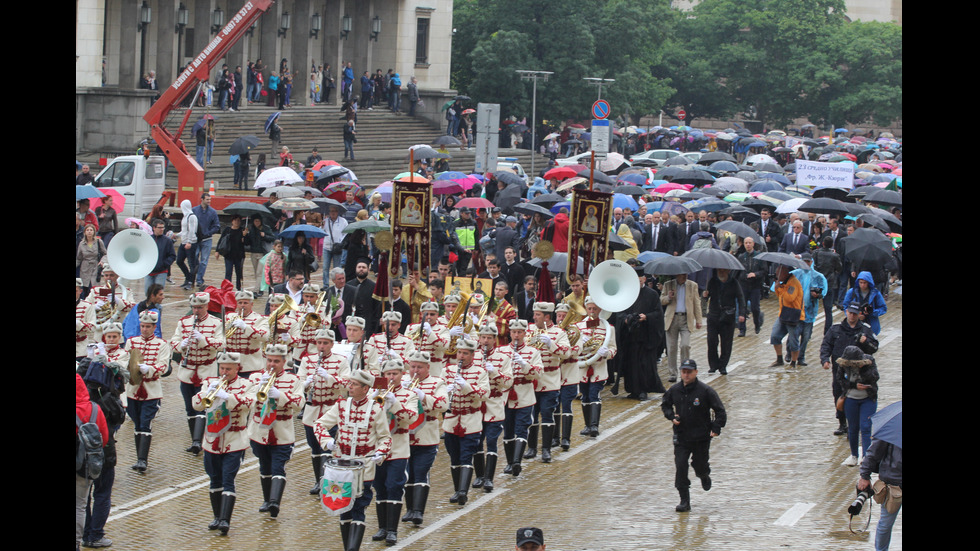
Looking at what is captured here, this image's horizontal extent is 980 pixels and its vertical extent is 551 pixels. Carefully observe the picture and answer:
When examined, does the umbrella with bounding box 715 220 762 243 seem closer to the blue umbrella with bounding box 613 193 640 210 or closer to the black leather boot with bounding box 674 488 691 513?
the blue umbrella with bounding box 613 193 640 210

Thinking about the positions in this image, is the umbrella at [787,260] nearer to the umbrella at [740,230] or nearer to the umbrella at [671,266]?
the umbrella at [671,266]

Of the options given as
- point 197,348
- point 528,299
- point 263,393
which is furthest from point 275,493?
point 528,299

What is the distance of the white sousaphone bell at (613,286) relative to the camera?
17.0 meters

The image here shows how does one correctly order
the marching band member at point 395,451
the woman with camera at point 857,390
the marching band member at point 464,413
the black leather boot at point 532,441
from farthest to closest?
the black leather boot at point 532,441 < the woman with camera at point 857,390 < the marching band member at point 464,413 < the marching band member at point 395,451

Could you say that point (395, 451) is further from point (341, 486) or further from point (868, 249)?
point (868, 249)

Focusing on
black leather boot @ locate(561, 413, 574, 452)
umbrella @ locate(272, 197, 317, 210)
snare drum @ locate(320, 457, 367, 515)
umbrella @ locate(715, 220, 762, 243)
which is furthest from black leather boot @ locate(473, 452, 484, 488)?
umbrella @ locate(272, 197, 317, 210)

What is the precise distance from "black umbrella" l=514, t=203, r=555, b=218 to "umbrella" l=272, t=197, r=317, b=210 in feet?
12.3

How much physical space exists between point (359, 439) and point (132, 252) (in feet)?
22.6

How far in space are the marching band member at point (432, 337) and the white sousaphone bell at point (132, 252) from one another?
4149mm

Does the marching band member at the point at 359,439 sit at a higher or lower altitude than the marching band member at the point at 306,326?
lower

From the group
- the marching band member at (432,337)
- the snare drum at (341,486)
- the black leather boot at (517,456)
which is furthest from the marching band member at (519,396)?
the snare drum at (341,486)

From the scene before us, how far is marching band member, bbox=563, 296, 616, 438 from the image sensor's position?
646 inches

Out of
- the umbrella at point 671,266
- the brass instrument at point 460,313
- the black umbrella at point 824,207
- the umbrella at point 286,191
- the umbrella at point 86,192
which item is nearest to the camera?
the brass instrument at point 460,313
